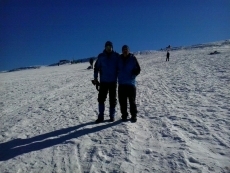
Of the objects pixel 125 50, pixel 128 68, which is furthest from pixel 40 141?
pixel 125 50

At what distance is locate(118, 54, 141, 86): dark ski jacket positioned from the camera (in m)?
6.95

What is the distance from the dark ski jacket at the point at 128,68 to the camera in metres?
6.95

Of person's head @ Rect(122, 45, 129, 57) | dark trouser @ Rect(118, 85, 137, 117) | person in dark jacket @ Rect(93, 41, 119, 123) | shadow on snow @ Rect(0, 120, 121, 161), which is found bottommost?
shadow on snow @ Rect(0, 120, 121, 161)

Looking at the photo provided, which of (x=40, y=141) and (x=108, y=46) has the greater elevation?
(x=108, y=46)

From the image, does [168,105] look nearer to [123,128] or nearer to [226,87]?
[123,128]

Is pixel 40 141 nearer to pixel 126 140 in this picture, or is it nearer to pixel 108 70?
pixel 126 140

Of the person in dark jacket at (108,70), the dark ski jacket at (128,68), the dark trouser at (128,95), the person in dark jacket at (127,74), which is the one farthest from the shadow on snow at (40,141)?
the dark ski jacket at (128,68)

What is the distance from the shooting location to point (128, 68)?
22.9 ft

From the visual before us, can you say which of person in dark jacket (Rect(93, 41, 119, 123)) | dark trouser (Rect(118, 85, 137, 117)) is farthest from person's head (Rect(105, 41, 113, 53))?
dark trouser (Rect(118, 85, 137, 117))

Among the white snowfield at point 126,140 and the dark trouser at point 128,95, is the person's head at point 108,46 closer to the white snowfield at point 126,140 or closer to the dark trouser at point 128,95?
the dark trouser at point 128,95

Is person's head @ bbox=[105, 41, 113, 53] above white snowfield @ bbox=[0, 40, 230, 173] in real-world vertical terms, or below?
above

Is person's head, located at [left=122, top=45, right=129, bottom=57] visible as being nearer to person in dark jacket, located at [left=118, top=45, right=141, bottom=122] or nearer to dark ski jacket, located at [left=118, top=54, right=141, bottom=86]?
person in dark jacket, located at [left=118, top=45, right=141, bottom=122]

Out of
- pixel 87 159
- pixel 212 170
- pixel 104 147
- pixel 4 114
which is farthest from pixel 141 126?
pixel 4 114

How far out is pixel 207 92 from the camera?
10.8 m
